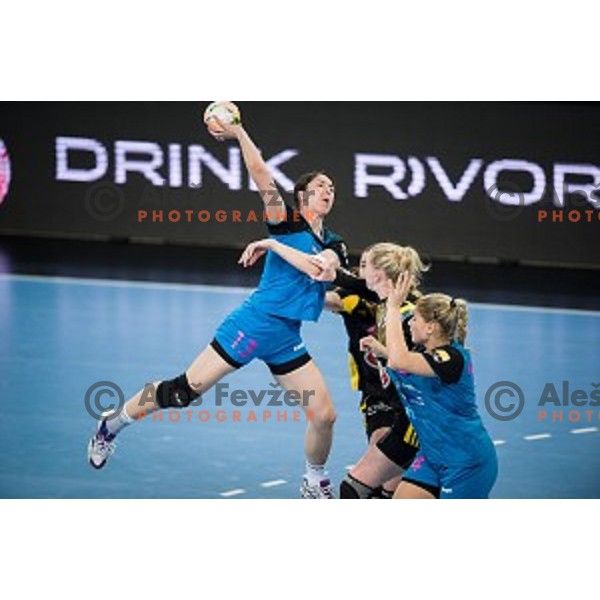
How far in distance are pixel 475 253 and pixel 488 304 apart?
2.14 metres

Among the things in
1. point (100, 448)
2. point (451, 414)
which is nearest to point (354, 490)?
point (451, 414)

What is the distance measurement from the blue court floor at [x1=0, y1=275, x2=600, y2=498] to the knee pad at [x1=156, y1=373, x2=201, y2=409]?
70 cm

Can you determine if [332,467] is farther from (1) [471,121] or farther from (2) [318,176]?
(1) [471,121]

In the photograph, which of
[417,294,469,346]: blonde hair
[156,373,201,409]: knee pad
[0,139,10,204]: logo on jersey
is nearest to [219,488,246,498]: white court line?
[156,373,201,409]: knee pad

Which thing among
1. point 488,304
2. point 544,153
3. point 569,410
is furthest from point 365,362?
point 544,153

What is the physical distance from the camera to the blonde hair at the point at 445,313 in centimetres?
802

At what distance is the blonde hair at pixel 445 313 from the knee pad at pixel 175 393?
→ 180 centimetres

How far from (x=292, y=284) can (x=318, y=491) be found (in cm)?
127

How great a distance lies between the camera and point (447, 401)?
26.3ft

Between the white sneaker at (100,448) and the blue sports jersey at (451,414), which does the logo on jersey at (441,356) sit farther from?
the white sneaker at (100,448)

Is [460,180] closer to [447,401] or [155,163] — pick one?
[155,163]

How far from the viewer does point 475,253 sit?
58.6ft

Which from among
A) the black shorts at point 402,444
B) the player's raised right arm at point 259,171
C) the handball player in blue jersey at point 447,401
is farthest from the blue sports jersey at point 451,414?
the player's raised right arm at point 259,171

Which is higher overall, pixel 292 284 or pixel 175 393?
pixel 292 284
